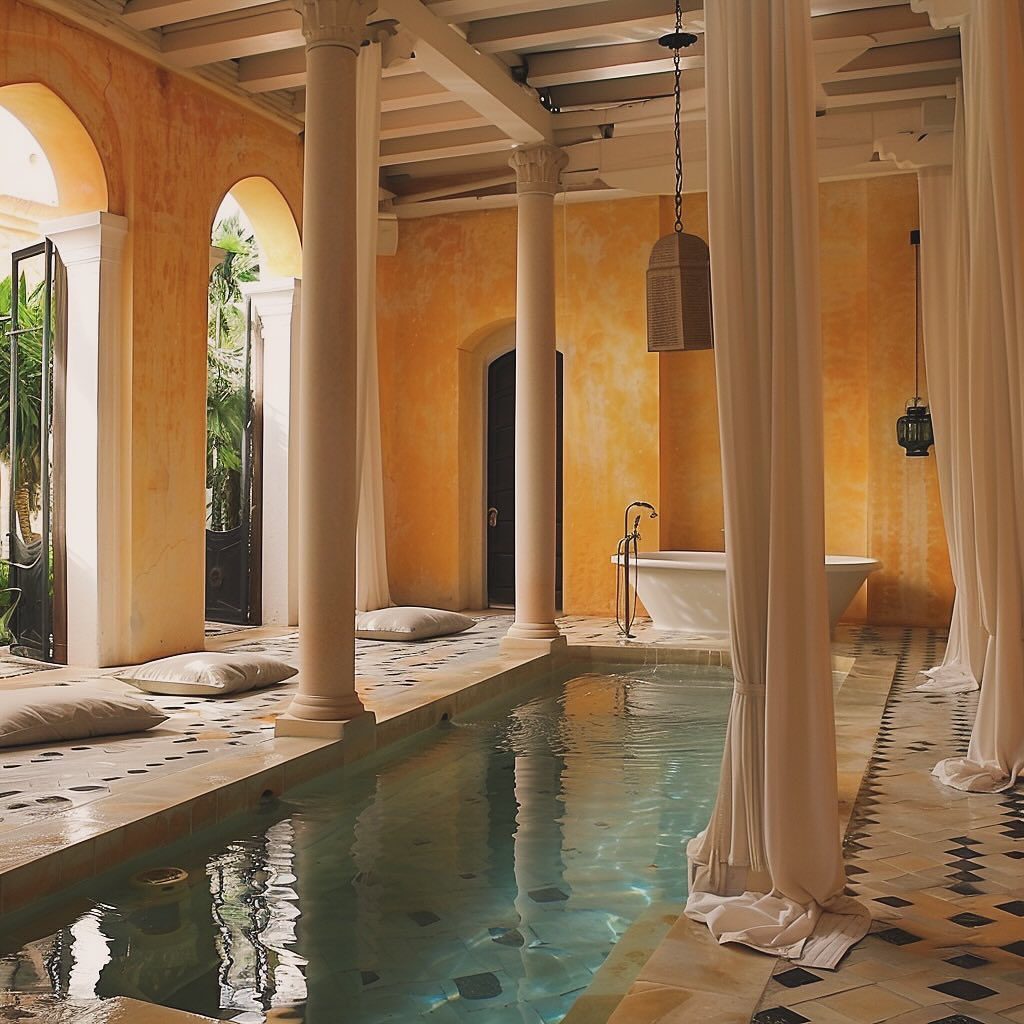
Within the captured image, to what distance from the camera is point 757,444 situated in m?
3.46

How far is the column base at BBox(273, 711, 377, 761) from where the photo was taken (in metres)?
5.70

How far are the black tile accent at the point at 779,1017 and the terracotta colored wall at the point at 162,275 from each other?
644 centimetres

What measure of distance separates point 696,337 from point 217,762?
11.9ft

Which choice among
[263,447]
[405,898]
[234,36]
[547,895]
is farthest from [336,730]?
[263,447]

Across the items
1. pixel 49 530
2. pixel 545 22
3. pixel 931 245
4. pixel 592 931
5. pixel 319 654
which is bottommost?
pixel 592 931

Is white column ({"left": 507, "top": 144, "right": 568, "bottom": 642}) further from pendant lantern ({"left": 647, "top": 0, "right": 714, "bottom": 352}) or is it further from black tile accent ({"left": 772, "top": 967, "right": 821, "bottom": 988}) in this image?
black tile accent ({"left": 772, "top": 967, "right": 821, "bottom": 988})

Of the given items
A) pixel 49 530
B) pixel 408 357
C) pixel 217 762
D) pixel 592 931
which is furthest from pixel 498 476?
pixel 592 931

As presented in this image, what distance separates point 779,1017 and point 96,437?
6.63 m

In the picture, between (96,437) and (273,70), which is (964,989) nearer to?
(96,437)

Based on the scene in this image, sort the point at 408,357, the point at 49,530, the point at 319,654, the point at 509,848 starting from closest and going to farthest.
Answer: the point at 509,848 → the point at 319,654 → the point at 49,530 → the point at 408,357

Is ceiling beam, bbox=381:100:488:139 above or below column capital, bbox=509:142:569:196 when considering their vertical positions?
above

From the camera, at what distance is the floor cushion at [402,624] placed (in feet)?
31.8

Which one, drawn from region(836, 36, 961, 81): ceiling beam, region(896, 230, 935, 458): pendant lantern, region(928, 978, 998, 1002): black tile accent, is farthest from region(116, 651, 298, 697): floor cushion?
region(896, 230, 935, 458): pendant lantern

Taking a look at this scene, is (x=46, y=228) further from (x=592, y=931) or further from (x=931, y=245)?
(x=592, y=931)
